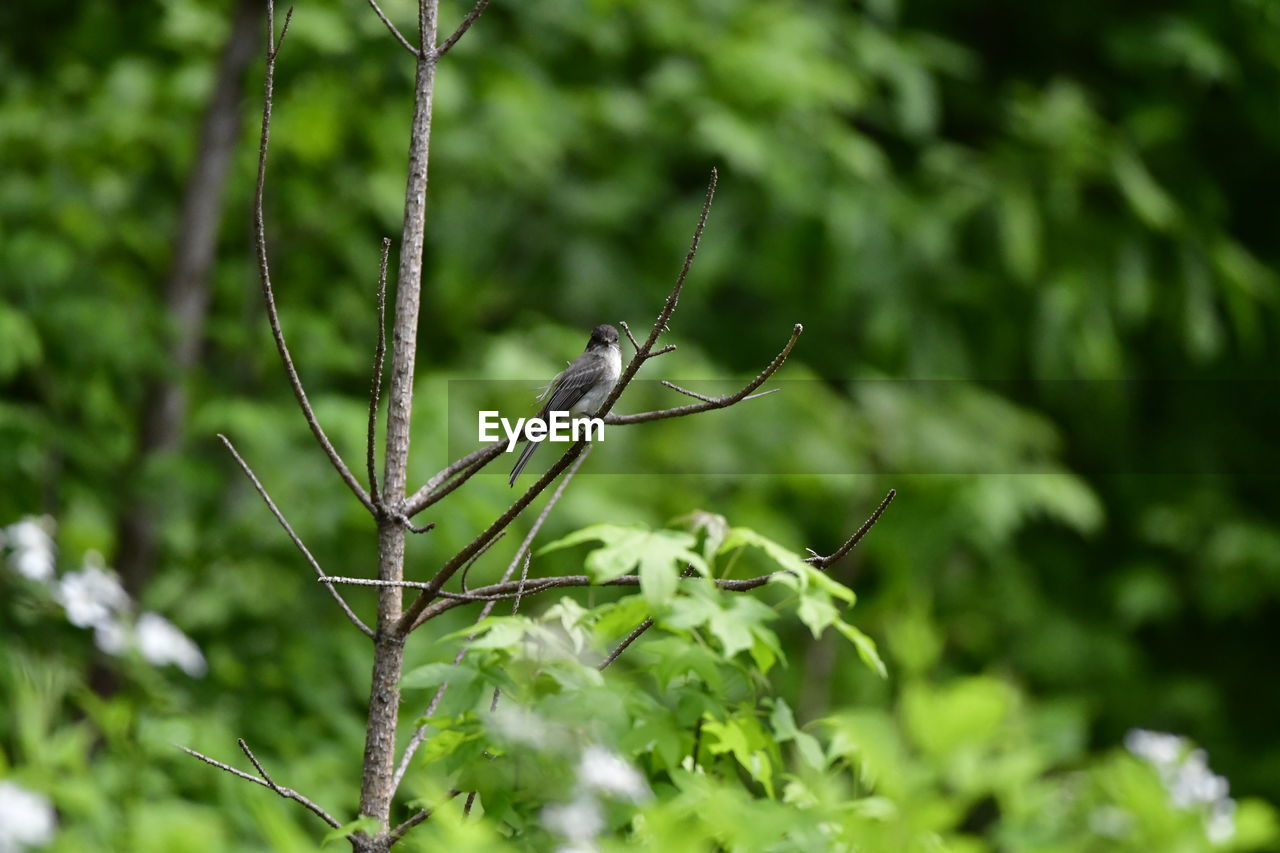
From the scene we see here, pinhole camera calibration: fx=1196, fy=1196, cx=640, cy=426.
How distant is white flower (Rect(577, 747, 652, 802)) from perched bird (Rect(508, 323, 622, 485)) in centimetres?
58

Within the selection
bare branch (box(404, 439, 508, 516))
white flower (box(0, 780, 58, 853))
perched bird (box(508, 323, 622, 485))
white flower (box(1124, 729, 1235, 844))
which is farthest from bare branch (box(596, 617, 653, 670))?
white flower (box(0, 780, 58, 853))

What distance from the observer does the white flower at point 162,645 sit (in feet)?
10.1

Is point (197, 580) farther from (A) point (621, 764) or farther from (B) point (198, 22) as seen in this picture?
(A) point (621, 764)

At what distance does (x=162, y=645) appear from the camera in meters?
3.10

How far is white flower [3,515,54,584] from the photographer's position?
2984mm

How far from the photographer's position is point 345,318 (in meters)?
4.56

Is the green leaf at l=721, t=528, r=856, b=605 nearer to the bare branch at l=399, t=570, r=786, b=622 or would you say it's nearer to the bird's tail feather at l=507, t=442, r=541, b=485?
the bare branch at l=399, t=570, r=786, b=622

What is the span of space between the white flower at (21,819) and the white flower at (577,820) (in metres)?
1.61

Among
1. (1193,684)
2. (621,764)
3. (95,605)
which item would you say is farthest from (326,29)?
(1193,684)

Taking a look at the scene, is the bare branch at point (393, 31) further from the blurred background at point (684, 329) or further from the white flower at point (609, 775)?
the blurred background at point (684, 329)

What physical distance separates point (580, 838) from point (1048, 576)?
607 cm

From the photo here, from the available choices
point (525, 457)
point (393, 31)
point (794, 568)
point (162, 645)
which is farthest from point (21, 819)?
point (794, 568)

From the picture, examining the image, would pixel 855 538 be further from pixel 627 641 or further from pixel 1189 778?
pixel 1189 778

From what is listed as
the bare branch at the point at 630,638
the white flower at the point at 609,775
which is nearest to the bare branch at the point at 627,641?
the bare branch at the point at 630,638
